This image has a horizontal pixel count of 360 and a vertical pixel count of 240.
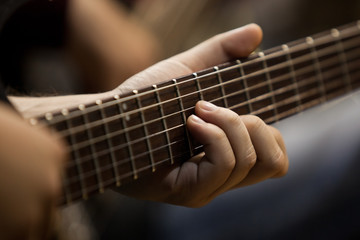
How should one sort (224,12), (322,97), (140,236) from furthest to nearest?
(224,12)
(140,236)
(322,97)

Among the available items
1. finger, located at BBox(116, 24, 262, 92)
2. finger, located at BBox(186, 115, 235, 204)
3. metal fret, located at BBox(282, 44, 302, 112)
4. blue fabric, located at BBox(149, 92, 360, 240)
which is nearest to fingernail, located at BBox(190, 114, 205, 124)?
finger, located at BBox(186, 115, 235, 204)

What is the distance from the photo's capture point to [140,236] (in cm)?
76

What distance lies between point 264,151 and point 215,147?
93 millimetres

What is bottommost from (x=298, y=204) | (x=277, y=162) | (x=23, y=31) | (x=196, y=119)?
(x=298, y=204)

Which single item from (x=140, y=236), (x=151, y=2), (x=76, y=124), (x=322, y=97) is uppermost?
(x=151, y=2)

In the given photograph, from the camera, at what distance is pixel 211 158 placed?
17.4 inches

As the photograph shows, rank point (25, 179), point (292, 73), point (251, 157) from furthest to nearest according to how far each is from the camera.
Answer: point (292, 73) → point (251, 157) → point (25, 179)

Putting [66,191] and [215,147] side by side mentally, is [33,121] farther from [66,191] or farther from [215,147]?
[215,147]

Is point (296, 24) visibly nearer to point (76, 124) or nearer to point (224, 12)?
point (224, 12)

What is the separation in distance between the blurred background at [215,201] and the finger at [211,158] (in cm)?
18

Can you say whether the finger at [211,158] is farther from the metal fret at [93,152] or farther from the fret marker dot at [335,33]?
the fret marker dot at [335,33]

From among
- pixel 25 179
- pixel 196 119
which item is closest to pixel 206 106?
pixel 196 119

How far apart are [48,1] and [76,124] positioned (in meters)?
0.17

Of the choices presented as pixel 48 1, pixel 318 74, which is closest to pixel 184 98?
pixel 48 1
